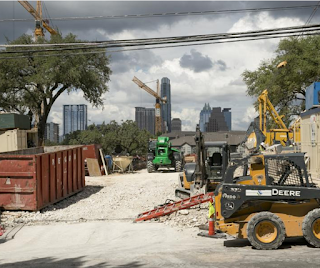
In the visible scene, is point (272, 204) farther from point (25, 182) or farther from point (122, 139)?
point (122, 139)

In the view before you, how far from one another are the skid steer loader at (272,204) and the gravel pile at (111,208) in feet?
9.50

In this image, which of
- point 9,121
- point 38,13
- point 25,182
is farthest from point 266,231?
point 38,13

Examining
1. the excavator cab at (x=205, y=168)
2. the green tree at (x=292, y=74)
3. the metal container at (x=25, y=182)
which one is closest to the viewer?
the metal container at (x=25, y=182)

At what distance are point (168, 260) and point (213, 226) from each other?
8.29ft

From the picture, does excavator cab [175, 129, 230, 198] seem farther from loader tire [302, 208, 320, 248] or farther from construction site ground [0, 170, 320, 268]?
loader tire [302, 208, 320, 248]

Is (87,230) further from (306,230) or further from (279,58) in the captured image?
(279,58)

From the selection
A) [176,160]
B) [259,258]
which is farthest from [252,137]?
[259,258]

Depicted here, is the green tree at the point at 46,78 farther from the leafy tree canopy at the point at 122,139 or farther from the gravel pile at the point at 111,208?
the gravel pile at the point at 111,208

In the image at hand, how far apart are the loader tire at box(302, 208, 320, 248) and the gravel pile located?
367 cm

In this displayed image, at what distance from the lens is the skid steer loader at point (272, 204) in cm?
909

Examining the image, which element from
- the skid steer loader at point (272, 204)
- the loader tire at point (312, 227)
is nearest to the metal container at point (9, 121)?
the skid steer loader at point (272, 204)

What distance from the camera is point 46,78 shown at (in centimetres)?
3894

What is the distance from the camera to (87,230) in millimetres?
12250

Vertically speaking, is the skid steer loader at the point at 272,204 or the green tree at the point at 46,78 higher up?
the green tree at the point at 46,78
